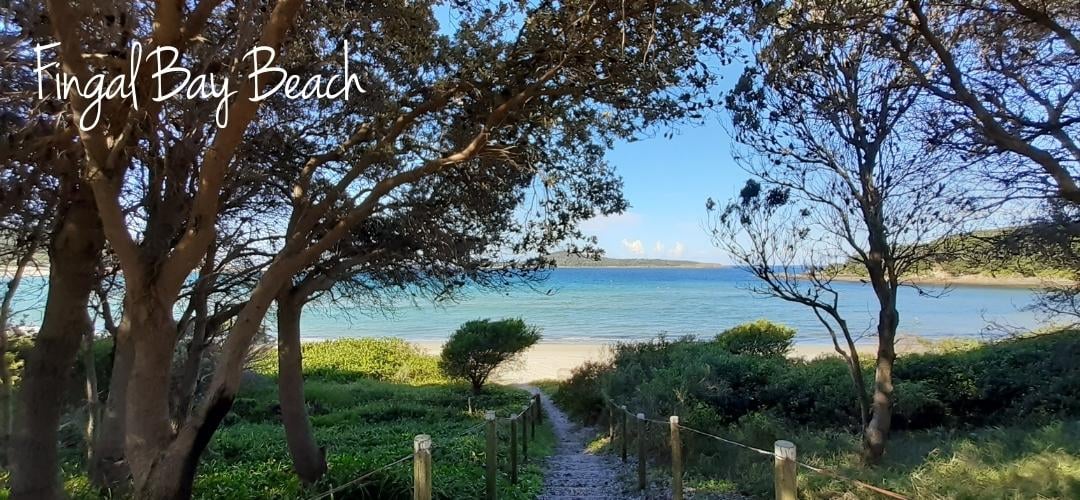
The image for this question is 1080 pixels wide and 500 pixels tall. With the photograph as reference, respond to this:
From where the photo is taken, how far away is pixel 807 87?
287 inches

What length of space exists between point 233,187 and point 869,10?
6.41 meters

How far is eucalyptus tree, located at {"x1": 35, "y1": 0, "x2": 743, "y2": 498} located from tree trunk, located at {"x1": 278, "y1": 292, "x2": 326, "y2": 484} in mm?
1415

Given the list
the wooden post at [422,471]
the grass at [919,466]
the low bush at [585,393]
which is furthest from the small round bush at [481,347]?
the wooden post at [422,471]

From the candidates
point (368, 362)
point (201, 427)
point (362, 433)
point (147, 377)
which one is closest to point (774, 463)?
point (201, 427)

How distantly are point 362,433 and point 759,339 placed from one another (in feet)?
36.3

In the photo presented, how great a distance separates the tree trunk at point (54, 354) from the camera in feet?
15.2

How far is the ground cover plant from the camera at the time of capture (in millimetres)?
6062

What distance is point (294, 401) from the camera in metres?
6.91

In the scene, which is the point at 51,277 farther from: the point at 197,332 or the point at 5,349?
the point at 197,332

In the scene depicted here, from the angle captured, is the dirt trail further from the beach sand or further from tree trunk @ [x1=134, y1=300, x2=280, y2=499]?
the beach sand

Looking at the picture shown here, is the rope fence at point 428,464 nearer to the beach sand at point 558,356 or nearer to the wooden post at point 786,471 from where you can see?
the wooden post at point 786,471

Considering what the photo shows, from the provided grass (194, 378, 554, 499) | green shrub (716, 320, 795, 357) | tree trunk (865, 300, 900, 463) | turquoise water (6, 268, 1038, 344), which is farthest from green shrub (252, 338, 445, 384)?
tree trunk (865, 300, 900, 463)

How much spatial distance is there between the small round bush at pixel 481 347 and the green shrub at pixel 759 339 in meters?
5.77

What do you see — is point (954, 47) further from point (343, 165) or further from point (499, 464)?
point (499, 464)
